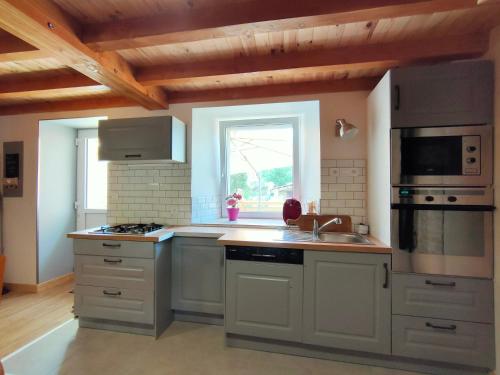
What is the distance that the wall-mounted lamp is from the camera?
206 cm

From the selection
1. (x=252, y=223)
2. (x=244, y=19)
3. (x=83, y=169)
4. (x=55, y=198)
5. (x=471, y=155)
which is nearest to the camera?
(x=244, y=19)

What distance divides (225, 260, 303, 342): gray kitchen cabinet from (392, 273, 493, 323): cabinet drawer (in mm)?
680

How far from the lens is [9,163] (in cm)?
300

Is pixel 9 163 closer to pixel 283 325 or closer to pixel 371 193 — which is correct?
pixel 283 325

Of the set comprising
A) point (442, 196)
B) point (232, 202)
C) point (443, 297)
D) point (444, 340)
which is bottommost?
point (444, 340)

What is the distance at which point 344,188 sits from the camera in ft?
7.57

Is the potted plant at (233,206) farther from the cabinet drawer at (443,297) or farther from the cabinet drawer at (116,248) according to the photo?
the cabinet drawer at (443,297)

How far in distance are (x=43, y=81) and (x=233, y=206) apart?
216 centimetres

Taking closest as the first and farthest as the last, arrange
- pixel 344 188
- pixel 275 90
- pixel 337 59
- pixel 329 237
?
pixel 337 59
pixel 329 237
pixel 344 188
pixel 275 90

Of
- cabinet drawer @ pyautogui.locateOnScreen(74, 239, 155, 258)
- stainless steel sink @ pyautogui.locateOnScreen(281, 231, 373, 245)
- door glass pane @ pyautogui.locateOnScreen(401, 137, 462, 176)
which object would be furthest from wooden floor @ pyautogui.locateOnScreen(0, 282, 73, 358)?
door glass pane @ pyautogui.locateOnScreen(401, 137, 462, 176)

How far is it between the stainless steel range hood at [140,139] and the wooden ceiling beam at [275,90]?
1.25 ft

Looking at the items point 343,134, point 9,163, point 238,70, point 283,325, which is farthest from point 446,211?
point 9,163

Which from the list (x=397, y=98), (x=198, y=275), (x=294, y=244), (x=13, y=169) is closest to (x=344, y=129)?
(x=397, y=98)

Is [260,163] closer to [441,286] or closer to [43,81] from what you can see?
[441,286]
